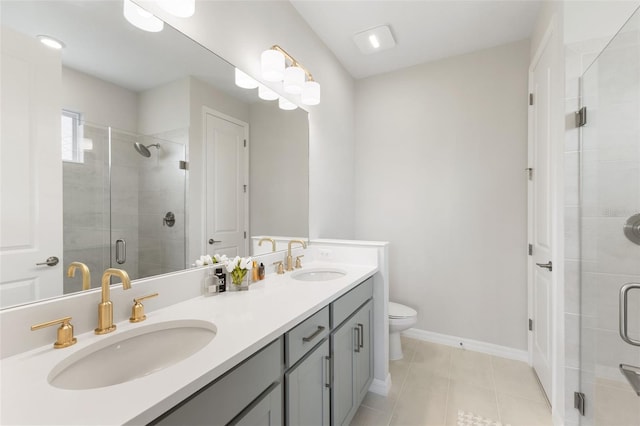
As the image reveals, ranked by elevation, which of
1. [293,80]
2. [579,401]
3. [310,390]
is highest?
[293,80]

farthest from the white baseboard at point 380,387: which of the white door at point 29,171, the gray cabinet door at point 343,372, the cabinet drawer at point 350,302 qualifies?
the white door at point 29,171

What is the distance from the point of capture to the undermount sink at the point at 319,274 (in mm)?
1837

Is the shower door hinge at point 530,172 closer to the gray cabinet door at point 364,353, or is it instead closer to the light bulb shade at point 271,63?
the gray cabinet door at point 364,353

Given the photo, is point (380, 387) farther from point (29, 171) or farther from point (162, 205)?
point (29, 171)

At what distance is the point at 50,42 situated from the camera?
835mm

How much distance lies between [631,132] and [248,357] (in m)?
1.84

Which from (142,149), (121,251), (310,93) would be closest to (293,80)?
(310,93)

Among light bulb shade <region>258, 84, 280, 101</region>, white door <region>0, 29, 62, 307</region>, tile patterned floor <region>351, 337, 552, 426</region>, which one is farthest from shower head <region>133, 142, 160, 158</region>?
tile patterned floor <region>351, 337, 552, 426</region>

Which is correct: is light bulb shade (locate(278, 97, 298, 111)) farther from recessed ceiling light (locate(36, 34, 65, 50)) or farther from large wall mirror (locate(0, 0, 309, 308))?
recessed ceiling light (locate(36, 34, 65, 50))

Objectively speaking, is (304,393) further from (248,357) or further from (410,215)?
(410,215)

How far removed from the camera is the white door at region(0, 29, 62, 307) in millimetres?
743

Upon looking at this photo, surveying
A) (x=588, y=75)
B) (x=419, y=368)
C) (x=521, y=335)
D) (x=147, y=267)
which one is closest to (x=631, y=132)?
(x=588, y=75)

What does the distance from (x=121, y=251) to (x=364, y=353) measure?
54.7 inches

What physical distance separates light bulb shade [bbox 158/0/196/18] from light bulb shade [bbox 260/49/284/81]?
50 cm
